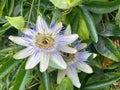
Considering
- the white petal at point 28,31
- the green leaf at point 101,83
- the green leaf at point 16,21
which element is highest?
the green leaf at point 16,21

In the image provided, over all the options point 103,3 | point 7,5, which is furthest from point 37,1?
point 103,3

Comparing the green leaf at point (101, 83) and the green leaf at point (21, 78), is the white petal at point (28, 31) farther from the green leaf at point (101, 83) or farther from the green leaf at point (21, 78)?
the green leaf at point (101, 83)

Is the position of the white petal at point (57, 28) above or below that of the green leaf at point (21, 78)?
above

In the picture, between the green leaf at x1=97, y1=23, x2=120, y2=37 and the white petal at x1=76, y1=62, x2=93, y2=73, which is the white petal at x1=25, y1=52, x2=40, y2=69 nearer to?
the white petal at x1=76, y1=62, x2=93, y2=73

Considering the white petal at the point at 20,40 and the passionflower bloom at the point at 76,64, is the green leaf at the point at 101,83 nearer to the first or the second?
the passionflower bloom at the point at 76,64

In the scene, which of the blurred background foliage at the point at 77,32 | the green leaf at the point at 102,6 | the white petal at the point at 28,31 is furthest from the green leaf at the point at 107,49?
the white petal at the point at 28,31

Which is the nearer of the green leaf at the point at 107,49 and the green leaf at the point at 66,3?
the green leaf at the point at 66,3

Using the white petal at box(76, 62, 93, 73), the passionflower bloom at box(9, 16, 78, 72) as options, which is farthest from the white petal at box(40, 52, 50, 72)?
the white petal at box(76, 62, 93, 73)

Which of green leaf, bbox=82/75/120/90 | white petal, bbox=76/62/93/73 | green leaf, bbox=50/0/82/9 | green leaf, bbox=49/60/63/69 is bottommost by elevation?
green leaf, bbox=82/75/120/90
